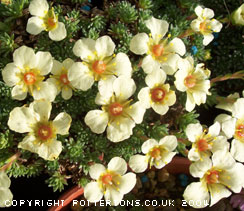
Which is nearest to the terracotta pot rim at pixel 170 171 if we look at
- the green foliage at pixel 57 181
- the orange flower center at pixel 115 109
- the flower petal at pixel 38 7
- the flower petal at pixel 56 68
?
the green foliage at pixel 57 181

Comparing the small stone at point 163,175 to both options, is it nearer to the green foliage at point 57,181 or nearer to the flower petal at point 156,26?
the green foliage at point 57,181

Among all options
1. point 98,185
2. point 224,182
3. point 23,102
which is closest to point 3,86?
point 23,102

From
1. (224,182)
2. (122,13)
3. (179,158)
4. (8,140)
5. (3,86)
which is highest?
(122,13)

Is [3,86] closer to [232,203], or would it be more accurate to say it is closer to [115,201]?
→ [115,201]

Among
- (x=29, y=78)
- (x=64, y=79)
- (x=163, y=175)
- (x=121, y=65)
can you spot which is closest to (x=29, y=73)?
(x=29, y=78)

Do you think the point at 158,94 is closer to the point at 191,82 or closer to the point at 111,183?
the point at 191,82

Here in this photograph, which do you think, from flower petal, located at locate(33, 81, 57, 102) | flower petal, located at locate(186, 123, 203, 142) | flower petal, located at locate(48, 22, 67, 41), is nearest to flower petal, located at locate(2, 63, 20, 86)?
flower petal, located at locate(33, 81, 57, 102)
